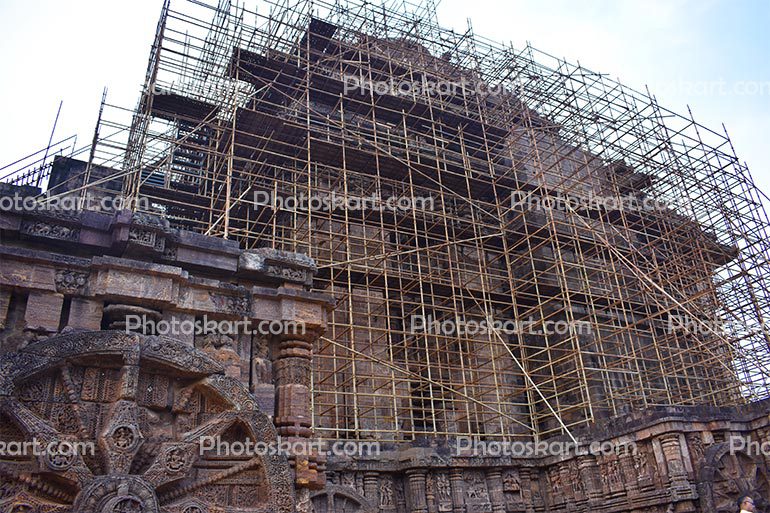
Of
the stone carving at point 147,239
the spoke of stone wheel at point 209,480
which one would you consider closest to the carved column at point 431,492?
the spoke of stone wheel at point 209,480

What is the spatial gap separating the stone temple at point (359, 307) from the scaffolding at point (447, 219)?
5.3 inches

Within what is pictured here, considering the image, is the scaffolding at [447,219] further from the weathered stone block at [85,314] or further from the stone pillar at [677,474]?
the weathered stone block at [85,314]

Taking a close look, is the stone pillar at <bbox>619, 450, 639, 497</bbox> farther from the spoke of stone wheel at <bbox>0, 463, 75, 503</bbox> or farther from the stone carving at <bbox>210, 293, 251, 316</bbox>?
the spoke of stone wheel at <bbox>0, 463, 75, 503</bbox>

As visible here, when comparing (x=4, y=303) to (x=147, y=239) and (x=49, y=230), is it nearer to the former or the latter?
(x=49, y=230)

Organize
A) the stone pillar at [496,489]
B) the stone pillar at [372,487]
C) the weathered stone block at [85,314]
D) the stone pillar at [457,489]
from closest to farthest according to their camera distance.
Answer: the weathered stone block at [85,314] → the stone pillar at [372,487] → the stone pillar at [457,489] → the stone pillar at [496,489]

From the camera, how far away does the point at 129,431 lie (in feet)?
18.7

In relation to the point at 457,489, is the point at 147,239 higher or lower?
higher

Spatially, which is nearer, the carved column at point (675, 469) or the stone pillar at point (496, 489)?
the carved column at point (675, 469)

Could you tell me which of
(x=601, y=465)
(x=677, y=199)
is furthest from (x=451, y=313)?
(x=677, y=199)

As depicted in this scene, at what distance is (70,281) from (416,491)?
9.16m

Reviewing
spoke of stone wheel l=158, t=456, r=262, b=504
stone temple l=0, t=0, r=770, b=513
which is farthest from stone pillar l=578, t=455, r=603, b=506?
spoke of stone wheel l=158, t=456, r=262, b=504

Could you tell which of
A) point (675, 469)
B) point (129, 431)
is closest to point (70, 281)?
point (129, 431)

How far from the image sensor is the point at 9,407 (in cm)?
533

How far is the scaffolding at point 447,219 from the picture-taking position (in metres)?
15.9
